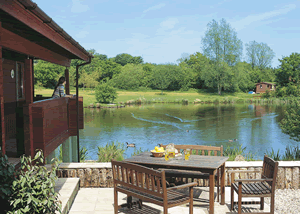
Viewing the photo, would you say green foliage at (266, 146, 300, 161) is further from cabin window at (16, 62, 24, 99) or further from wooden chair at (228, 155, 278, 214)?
cabin window at (16, 62, 24, 99)

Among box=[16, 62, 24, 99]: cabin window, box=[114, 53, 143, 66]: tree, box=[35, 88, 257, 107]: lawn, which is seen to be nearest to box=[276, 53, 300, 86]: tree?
box=[35, 88, 257, 107]: lawn

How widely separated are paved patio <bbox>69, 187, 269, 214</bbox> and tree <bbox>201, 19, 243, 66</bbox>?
5531 centimetres

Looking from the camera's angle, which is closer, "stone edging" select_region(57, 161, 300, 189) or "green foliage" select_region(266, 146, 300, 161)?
"stone edging" select_region(57, 161, 300, 189)

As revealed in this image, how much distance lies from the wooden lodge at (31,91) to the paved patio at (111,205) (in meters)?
1.01

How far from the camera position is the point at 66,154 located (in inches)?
378

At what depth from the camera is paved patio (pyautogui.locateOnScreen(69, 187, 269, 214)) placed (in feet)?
16.3

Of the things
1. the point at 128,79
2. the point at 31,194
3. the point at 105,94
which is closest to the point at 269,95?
the point at 128,79

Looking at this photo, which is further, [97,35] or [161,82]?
[97,35]

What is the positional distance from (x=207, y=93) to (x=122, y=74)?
17.6 meters

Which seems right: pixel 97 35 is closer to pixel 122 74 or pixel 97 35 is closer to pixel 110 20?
pixel 110 20

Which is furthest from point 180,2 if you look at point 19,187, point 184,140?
point 19,187

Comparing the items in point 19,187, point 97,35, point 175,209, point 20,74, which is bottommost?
point 175,209

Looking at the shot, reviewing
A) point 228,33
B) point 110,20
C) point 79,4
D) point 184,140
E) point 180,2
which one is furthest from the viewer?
point 79,4

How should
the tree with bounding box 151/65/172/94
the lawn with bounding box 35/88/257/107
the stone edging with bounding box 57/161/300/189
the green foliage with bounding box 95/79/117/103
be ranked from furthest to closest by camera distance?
the tree with bounding box 151/65/172/94 < the lawn with bounding box 35/88/257/107 < the green foliage with bounding box 95/79/117/103 < the stone edging with bounding box 57/161/300/189
